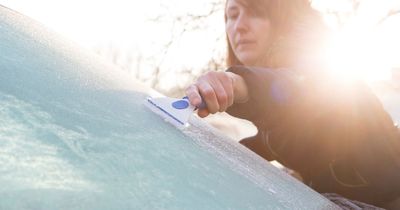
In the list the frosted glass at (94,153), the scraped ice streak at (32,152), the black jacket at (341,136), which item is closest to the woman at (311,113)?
the black jacket at (341,136)

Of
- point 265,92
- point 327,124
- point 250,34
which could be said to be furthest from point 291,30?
point 265,92

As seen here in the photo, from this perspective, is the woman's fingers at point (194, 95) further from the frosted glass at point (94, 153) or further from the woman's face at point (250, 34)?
the woman's face at point (250, 34)

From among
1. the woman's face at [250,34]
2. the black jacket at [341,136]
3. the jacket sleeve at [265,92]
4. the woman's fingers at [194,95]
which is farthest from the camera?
the woman's face at [250,34]

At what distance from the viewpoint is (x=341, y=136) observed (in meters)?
0.73

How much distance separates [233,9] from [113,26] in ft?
16.2

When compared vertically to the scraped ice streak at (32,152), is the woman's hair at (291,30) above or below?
above

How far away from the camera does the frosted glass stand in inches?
7.9

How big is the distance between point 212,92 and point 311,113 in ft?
1.02

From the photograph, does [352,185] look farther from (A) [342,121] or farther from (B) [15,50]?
(B) [15,50]

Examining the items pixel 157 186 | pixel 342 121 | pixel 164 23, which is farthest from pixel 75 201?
pixel 164 23

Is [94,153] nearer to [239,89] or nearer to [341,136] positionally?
[239,89]

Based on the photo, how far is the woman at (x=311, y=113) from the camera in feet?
1.85

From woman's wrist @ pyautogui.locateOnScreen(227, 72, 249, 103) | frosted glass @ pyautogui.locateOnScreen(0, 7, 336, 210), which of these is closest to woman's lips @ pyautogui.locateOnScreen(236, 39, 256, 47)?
woman's wrist @ pyautogui.locateOnScreen(227, 72, 249, 103)

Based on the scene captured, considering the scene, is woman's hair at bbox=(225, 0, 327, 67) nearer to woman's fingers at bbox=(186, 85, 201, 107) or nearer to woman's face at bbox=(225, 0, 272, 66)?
woman's face at bbox=(225, 0, 272, 66)
